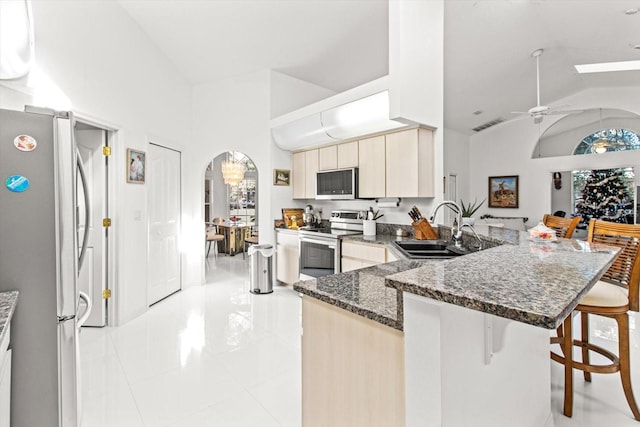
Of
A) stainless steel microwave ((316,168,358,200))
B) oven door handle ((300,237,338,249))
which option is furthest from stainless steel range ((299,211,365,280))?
stainless steel microwave ((316,168,358,200))

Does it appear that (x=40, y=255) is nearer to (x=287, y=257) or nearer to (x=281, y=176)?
(x=287, y=257)

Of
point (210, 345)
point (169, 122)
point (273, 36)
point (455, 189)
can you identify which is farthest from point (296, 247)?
point (455, 189)

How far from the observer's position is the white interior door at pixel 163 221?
3.76 meters

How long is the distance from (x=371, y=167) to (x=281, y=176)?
1.45 metres

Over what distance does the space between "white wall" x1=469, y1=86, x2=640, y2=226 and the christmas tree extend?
481 millimetres

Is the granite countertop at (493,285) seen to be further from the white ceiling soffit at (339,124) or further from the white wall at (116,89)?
the white wall at (116,89)

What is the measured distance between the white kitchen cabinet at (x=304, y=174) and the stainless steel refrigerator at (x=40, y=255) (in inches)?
121

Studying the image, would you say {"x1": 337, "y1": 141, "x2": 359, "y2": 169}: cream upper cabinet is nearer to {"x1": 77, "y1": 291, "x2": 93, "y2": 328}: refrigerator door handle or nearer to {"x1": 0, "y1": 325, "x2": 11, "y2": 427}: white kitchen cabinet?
{"x1": 77, "y1": 291, "x2": 93, "y2": 328}: refrigerator door handle

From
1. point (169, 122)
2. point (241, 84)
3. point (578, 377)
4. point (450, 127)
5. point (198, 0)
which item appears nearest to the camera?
point (578, 377)

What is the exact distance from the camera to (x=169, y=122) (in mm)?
4070

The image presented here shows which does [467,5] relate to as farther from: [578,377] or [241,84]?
[578,377]

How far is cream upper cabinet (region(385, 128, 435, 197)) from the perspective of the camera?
10.2 ft

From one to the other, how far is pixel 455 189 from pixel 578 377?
644cm

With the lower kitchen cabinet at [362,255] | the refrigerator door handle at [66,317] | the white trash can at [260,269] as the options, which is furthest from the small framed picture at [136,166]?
the lower kitchen cabinet at [362,255]
